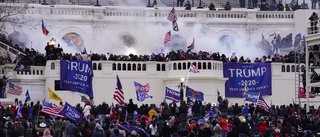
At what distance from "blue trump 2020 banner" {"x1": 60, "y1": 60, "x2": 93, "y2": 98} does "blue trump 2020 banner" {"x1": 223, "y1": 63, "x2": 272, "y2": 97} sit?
902cm

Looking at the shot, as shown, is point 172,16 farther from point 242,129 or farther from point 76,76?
point 242,129

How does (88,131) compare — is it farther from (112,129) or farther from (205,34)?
(205,34)

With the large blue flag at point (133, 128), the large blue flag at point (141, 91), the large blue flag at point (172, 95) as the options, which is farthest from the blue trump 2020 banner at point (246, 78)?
the large blue flag at point (133, 128)

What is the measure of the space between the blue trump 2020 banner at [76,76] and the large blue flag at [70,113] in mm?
18862

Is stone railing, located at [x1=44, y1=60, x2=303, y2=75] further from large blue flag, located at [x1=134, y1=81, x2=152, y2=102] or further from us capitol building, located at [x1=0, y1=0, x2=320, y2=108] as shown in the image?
us capitol building, located at [x1=0, y1=0, x2=320, y2=108]

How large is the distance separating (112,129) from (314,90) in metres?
23.0

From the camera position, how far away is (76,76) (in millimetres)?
58094

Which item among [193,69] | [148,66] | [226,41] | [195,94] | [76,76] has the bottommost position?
[195,94]

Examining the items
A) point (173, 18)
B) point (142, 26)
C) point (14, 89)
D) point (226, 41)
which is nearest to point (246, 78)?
point (173, 18)

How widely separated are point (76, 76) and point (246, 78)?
1124cm

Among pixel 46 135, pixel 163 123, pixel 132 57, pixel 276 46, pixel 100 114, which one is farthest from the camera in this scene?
pixel 276 46

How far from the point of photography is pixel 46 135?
3375 cm

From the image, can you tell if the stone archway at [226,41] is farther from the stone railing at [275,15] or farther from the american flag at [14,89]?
the american flag at [14,89]

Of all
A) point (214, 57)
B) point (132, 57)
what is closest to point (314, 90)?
point (214, 57)
